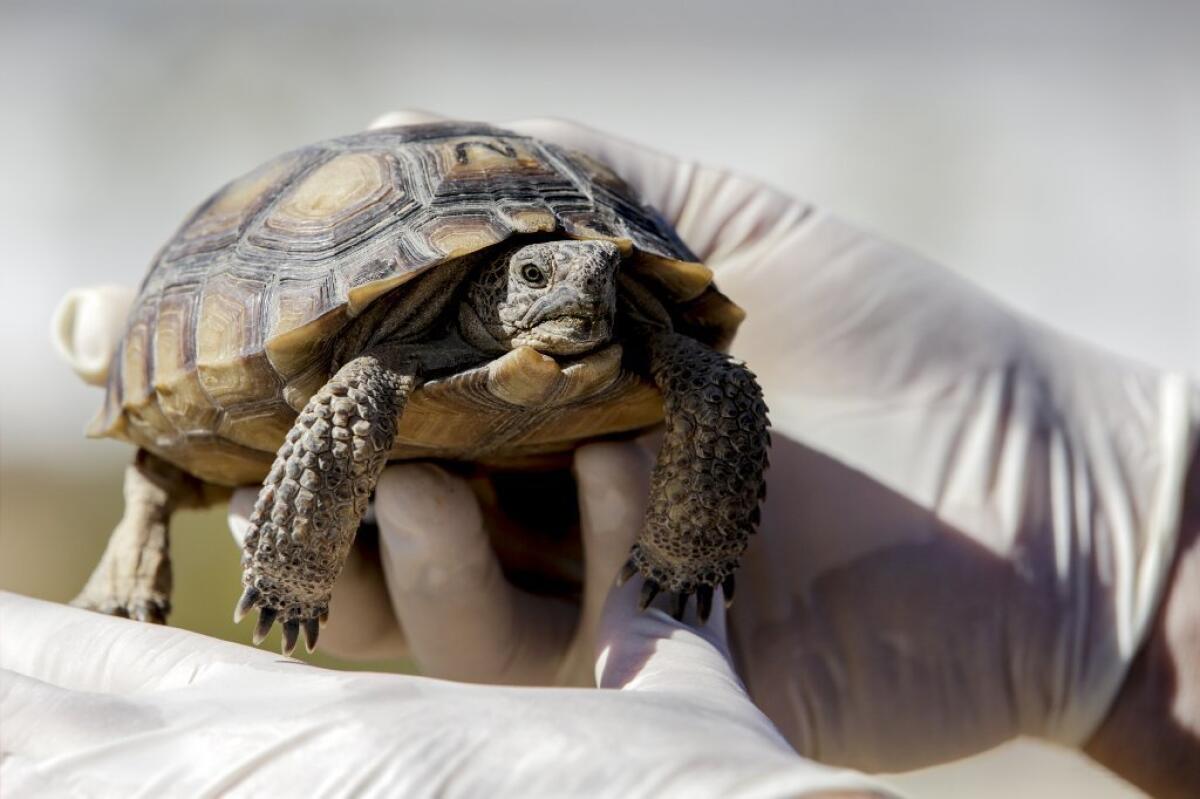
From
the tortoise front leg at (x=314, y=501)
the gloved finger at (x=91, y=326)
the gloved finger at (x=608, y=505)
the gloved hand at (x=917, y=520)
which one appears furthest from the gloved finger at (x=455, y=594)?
the gloved finger at (x=91, y=326)

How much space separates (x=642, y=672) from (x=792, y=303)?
3.97 feet

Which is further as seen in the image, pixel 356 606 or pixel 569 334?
pixel 356 606

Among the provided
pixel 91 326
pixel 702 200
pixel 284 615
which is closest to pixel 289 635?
pixel 284 615

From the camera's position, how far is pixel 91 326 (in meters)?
2.25

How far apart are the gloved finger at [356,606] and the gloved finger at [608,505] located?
1.58 feet

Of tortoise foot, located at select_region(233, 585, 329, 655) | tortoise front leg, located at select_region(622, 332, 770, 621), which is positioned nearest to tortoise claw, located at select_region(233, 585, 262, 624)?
tortoise foot, located at select_region(233, 585, 329, 655)

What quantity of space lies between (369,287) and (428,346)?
17cm

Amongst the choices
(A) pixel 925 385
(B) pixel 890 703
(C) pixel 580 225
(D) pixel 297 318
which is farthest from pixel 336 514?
(A) pixel 925 385

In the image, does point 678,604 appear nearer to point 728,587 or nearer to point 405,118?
point 728,587

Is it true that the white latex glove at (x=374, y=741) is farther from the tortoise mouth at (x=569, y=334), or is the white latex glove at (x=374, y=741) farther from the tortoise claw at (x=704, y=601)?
the tortoise mouth at (x=569, y=334)

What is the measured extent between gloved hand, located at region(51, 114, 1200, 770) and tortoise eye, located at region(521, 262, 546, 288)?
2.11 feet

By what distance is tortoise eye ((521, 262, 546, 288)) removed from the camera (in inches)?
62.2

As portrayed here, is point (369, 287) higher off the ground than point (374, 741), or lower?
higher

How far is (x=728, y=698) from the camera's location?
1327mm
